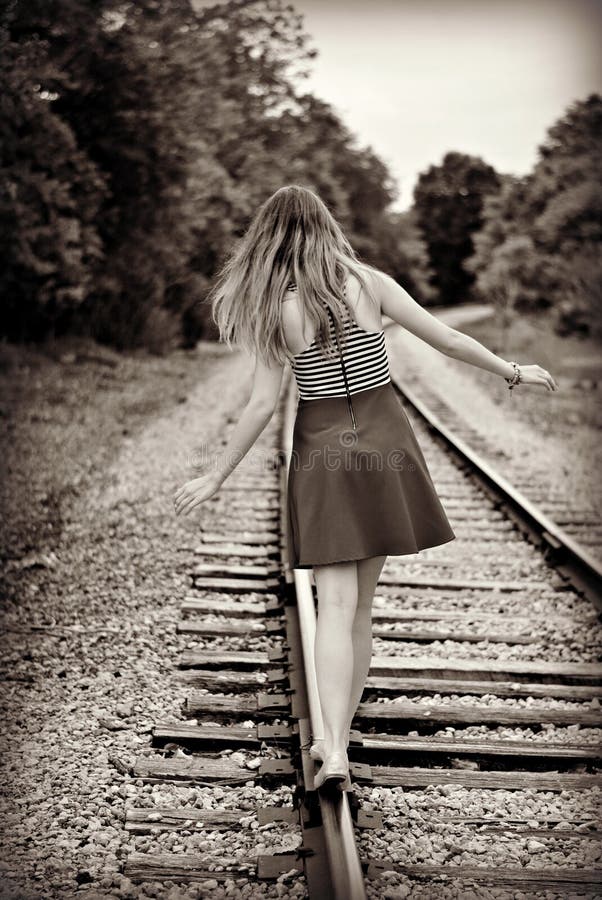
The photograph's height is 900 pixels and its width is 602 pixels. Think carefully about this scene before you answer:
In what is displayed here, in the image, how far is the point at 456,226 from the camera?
68125 millimetres

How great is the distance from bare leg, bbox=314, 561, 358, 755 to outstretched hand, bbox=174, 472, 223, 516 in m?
0.41

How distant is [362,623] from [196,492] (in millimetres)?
730

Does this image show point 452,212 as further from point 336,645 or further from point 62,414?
point 336,645

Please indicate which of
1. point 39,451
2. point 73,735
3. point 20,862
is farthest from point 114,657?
point 39,451

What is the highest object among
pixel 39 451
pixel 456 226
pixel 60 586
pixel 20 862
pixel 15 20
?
pixel 456 226

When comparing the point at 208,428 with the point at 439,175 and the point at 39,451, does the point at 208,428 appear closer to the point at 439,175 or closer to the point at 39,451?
the point at 39,451

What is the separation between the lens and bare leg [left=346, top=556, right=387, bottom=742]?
9.47ft

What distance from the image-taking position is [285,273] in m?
2.63

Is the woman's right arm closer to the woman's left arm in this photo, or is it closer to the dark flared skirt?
the dark flared skirt

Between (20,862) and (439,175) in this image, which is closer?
(20,862)

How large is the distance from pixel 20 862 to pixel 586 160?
24389 millimetres

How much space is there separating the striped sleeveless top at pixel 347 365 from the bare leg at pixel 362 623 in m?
0.57

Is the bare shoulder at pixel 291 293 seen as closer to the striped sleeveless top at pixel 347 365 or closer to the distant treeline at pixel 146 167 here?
the striped sleeveless top at pixel 347 365

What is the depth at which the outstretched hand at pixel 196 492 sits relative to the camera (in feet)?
9.07
